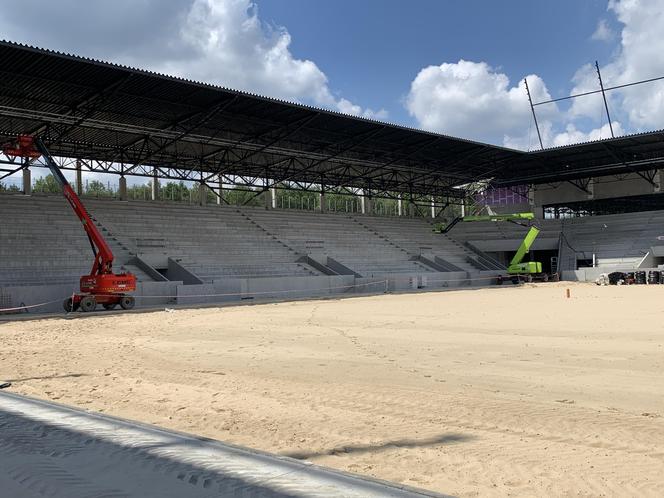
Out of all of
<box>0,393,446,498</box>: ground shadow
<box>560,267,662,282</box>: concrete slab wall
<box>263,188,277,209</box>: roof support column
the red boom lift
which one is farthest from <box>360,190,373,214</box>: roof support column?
<box>0,393,446,498</box>: ground shadow

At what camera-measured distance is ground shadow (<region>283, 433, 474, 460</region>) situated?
599 cm

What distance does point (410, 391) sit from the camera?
891 centimetres

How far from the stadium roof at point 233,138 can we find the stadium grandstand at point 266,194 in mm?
128

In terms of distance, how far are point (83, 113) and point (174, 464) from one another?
29.5 meters

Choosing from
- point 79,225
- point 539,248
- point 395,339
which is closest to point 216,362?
point 395,339

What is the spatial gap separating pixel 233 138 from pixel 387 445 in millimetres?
34369

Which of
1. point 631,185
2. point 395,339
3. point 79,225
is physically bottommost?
point 395,339

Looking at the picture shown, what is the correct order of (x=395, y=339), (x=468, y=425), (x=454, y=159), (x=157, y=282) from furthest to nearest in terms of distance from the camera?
(x=454, y=159)
(x=157, y=282)
(x=395, y=339)
(x=468, y=425)

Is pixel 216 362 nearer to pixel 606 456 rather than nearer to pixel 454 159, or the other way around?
pixel 606 456

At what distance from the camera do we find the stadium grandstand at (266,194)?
29.2 metres

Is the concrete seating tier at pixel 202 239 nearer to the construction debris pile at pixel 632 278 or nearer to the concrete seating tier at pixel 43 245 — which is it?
the concrete seating tier at pixel 43 245

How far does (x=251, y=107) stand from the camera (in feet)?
108

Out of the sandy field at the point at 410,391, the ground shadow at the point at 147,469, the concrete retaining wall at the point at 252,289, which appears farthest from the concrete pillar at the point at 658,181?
the ground shadow at the point at 147,469

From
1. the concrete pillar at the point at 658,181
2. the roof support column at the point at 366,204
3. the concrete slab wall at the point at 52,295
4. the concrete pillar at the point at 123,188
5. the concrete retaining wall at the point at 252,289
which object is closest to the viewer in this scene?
the concrete slab wall at the point at 52,295
